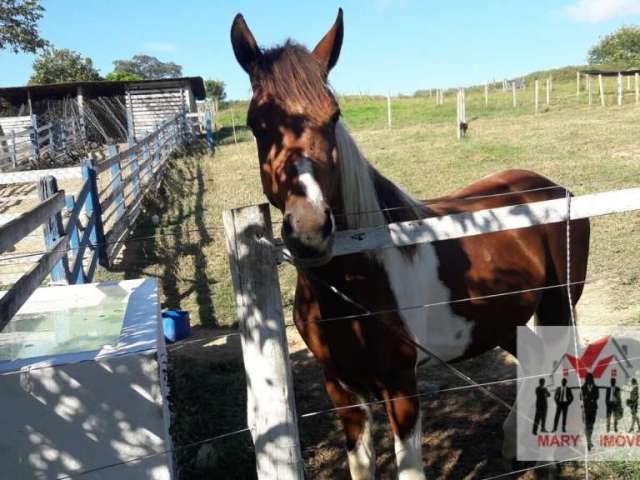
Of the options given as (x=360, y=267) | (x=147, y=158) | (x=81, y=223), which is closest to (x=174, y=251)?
(x=81, y=223)

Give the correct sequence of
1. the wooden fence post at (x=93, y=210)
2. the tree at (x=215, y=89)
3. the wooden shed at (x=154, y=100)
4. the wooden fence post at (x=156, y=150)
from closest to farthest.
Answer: the wooden fence post at (x=93, y=210) → the wooden fence post at (x=156, y=150) → the wooden shed at (x=154, y=100) → the tree at (x=215, y=89)

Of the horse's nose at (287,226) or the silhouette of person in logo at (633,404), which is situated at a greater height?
the horse's nose at (287,226)

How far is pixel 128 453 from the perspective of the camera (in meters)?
2.46

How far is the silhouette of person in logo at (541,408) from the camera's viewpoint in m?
3.08

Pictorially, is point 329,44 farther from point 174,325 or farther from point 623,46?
point 623,46

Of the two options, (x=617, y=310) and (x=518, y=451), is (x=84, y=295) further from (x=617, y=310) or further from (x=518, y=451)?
(x=617, y=310)

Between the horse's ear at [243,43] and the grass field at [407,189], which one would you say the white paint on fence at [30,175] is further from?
the horse's ear at [243,43]

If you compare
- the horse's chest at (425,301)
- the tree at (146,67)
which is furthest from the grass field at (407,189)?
the tree at (146,67)

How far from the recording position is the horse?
6.23ft

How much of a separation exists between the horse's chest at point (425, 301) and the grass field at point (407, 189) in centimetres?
83

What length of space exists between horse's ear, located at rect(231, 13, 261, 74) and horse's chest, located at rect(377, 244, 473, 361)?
91 centimetres

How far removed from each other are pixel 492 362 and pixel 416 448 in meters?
2.40

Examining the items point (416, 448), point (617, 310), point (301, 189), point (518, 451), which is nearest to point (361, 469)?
point (416, 448)

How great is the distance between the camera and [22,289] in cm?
286
